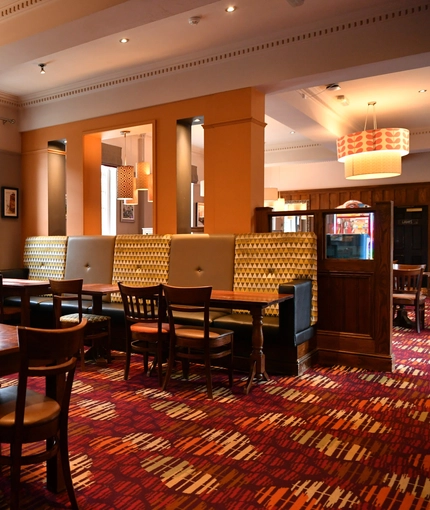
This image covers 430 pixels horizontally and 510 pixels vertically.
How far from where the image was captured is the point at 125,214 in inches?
400

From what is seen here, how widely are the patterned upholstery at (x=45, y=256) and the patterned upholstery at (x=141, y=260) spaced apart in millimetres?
1032

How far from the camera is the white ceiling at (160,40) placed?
13.4 ft

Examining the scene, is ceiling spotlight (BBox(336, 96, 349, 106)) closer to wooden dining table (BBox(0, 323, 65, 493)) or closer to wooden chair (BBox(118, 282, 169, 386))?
wooden chair (BBox(118, 282, 169, 386))

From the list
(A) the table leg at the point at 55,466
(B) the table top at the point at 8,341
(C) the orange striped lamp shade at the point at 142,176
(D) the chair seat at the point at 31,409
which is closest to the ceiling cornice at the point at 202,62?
(C) the orange striped lamp shade at the point at 142,176

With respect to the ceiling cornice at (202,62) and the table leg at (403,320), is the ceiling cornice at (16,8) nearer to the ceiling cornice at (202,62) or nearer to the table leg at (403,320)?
the ceiling cornice at (202,62)

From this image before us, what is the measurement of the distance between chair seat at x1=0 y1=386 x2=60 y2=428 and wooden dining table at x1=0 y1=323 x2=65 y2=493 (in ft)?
0.29

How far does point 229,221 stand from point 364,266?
163 cm

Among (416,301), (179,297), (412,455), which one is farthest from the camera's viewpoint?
(416,301)

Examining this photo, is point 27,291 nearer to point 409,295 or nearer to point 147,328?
point 147,328

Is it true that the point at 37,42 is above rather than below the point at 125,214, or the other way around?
above

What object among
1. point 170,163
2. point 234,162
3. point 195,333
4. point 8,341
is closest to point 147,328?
point 195,333

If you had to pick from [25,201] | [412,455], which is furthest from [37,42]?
[412,455]

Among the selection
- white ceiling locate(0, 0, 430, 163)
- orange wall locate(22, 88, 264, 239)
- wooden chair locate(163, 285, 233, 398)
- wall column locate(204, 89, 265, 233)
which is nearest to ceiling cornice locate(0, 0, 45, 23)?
white ceiling locate(0, 0, 430, 163)

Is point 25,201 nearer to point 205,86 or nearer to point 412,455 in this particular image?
point 205,86
